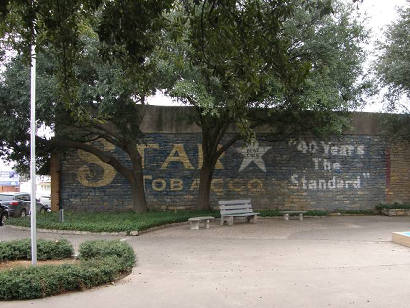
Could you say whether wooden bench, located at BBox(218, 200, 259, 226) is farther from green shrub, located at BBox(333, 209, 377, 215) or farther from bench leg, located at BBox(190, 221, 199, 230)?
green shrub, located at BBox(333, 209, 377, 215)

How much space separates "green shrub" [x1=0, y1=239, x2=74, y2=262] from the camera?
8.42 metres

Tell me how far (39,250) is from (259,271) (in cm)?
419

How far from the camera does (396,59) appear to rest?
1480 cm

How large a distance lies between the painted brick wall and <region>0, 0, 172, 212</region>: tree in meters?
1.66

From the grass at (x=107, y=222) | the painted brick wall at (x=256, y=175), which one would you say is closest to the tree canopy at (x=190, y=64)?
the painted brick wall at (x=256, y=175)

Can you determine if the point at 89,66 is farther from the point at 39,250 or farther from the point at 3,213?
the point at 3,213

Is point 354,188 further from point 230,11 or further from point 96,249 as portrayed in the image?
point 230,11

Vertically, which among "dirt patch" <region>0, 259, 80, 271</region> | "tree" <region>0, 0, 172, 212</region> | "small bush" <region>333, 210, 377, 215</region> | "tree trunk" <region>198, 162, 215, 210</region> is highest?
"tree" <region>0, 0, 172, 212</region>

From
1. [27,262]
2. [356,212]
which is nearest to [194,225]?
[27,262]

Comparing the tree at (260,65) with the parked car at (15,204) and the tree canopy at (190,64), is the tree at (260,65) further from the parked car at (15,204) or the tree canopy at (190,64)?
the parked car at (15,204)

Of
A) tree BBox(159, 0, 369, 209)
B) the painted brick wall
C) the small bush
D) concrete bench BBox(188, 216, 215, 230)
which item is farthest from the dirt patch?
the small bush

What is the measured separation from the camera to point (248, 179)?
1836 cm

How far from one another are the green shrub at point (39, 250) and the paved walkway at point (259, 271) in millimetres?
1532

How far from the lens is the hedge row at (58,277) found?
588 centimetres
